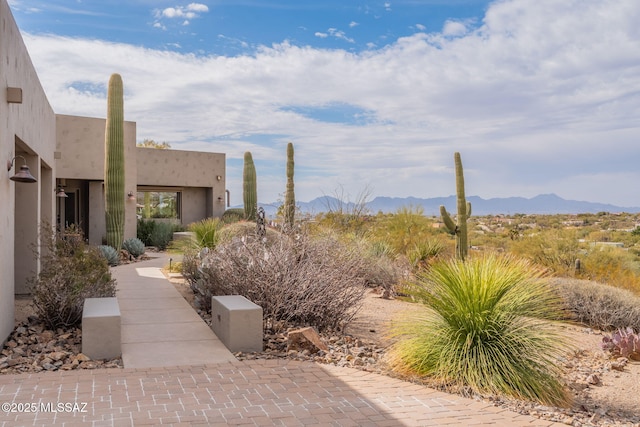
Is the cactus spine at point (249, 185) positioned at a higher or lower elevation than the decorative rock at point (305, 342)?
higher

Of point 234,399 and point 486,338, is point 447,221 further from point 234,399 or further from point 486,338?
point 234,399

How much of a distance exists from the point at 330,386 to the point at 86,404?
232cm

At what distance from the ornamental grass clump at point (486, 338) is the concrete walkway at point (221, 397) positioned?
415 millimetres

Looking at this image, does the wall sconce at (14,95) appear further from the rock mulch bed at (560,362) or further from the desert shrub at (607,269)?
the desert shrub at (607,269)

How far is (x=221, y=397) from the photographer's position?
568 centimetres

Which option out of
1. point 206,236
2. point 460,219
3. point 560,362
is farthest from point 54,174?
point 560,362

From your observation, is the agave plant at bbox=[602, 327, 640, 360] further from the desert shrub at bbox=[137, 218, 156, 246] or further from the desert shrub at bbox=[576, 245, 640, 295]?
the desert shrub at bbox=[137, 218, 156, 246]

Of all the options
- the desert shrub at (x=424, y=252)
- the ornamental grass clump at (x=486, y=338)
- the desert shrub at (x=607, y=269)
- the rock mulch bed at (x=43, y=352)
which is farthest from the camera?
the desert shrub at (x=424, y=252)

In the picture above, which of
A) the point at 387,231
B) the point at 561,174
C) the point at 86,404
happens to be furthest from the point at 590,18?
the point at 561,174

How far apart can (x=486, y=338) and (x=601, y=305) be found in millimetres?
6366

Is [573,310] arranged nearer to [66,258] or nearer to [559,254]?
[559,254]

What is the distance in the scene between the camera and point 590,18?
534 inches

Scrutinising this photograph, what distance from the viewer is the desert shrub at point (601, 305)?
1149cm

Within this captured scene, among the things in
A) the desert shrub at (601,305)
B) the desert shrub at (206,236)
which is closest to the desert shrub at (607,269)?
the desert shrub at (601,305)
